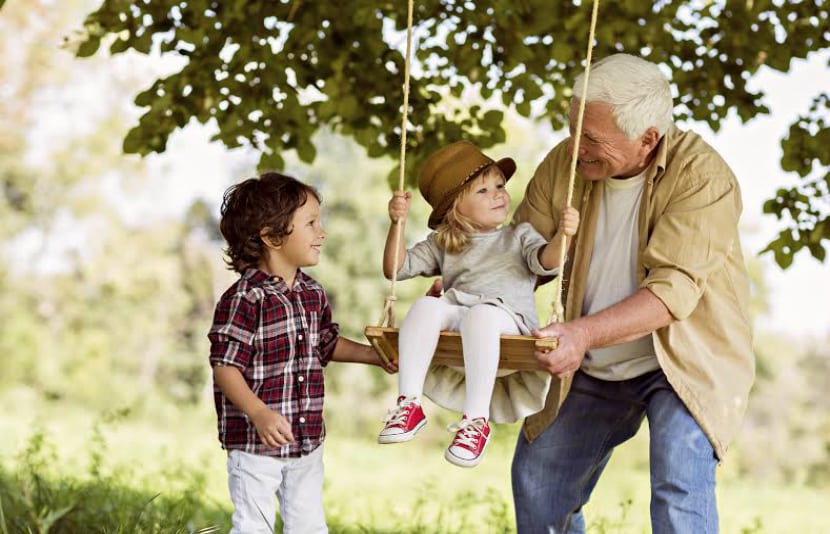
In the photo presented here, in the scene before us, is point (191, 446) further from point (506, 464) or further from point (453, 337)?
point (453, 337)

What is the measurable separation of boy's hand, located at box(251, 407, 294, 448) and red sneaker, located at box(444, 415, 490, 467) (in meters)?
0.43

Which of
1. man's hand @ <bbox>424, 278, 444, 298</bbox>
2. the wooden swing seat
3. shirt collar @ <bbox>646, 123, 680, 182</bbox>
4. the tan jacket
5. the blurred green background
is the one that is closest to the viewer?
the wooden swing seat

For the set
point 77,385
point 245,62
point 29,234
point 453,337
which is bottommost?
point 77,385

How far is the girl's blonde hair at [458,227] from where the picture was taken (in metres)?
3.57

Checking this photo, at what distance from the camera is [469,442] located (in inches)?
127

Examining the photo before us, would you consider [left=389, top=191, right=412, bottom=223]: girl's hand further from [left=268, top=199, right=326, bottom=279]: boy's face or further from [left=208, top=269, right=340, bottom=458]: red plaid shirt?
[left=208, top=269, right=340, bottom=458]: red plaid shirt

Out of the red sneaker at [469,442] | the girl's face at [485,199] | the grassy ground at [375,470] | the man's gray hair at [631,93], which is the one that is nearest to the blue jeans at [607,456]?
the red sneaker at [469,442]

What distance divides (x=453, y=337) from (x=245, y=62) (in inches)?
93.5

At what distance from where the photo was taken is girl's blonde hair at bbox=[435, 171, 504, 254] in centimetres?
357

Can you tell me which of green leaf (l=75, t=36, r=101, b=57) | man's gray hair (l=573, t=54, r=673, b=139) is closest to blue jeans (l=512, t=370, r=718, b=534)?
man's gray hair (l=573, t=54, r=673, b=139)

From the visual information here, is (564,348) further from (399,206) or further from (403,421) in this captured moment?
(399,206)

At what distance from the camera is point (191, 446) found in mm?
15531

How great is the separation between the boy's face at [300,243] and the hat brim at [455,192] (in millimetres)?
376

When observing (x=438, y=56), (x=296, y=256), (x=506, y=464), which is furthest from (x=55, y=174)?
(x=296, y=256)
